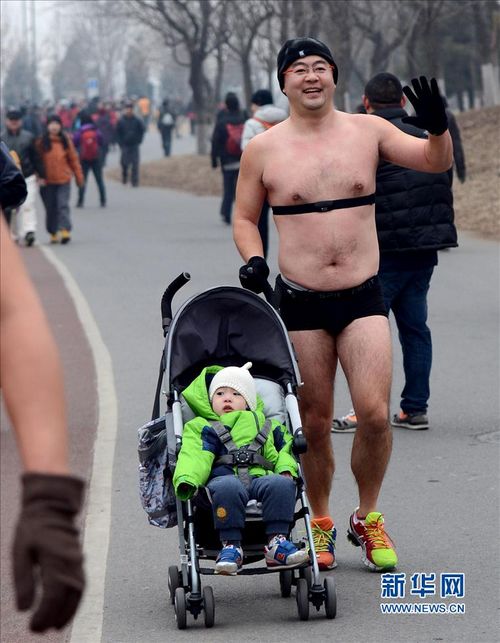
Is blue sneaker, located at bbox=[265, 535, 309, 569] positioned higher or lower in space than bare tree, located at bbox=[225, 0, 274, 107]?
higher

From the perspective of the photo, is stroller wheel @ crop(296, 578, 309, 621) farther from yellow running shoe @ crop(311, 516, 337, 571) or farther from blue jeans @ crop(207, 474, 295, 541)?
yellow running shoe @ crop(311, 516, 337, 571)

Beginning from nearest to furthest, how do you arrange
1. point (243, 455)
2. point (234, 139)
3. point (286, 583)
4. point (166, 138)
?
point (243, 455) < point (286, 583) < point (234, 139) < point (166, 138)

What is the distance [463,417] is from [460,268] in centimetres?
822

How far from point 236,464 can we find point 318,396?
2.47 feet

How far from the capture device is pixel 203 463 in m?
5.72

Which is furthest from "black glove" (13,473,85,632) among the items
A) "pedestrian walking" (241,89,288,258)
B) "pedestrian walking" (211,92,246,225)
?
"pedestrian walking" (211,92,246,225)

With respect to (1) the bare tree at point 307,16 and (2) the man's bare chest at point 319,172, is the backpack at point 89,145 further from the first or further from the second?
(2) the man's bare chest at point 319,172

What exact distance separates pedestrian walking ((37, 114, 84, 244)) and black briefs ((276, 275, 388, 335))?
16.4 metres

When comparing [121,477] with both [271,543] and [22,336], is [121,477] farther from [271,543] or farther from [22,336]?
[22,336]

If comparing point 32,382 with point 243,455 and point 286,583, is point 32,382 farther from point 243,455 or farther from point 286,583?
point 286,583

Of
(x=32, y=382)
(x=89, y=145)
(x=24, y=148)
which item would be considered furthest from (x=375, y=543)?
(x=89, y=145)

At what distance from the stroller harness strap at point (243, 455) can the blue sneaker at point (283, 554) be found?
0.75ft

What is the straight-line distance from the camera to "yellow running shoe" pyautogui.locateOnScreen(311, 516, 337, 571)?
21.5ft

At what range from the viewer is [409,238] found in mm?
9227
